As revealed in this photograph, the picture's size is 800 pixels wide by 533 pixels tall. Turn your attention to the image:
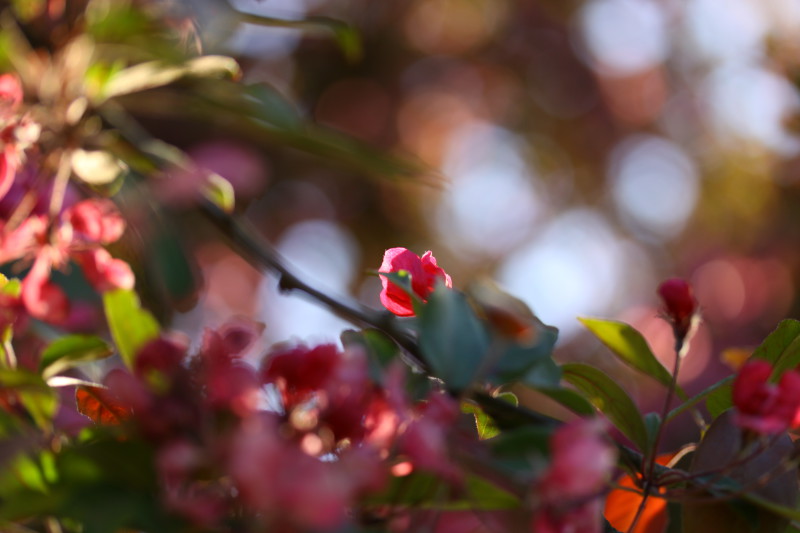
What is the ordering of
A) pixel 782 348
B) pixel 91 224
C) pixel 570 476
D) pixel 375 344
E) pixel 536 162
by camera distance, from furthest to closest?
pixel 536 162, pixel 91 224, pixel 782 348, pixel 375 344, pixel 570 476

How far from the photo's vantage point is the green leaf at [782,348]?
0.60m

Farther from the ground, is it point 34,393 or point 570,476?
point 570,476

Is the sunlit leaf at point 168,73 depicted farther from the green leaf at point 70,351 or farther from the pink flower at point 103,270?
the green leaf at point 70,351

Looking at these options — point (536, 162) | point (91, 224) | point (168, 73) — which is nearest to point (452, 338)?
point (91, 224)

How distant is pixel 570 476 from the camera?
380 mm

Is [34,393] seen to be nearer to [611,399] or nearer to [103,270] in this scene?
[103,270]

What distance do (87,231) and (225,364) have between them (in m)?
0.36

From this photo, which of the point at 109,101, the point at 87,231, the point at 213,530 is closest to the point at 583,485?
the point at 213,530

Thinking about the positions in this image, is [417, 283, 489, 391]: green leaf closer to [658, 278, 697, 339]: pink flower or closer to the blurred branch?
the blurred branch

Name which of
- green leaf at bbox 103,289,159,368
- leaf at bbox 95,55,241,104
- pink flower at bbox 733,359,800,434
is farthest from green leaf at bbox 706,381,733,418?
leaf at bbox 95,55,241,104

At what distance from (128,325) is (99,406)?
0.10 meters

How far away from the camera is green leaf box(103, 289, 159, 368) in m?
0.51

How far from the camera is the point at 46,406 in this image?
0.52m

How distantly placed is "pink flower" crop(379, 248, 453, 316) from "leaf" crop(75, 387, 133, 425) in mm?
183
